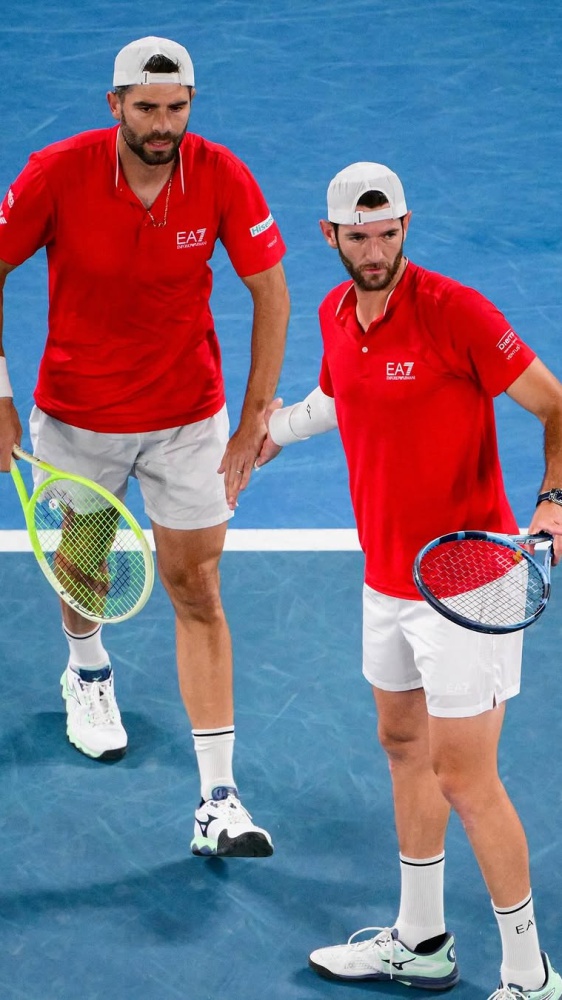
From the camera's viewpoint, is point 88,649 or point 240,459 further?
point 88,649

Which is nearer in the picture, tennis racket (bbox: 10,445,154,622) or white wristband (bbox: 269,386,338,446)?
white wristband (bbox: 269,386,338,446)

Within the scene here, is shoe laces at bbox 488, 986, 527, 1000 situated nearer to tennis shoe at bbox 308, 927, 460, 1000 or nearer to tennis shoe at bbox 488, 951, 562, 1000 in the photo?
tennis shoe at bbox 488, 951, 562, 1000

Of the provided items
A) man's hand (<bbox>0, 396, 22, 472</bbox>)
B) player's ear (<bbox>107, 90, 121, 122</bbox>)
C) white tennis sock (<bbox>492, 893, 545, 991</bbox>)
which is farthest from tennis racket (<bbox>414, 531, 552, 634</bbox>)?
player's ear (<bbox>107, 90, 121, 122</bbox>)

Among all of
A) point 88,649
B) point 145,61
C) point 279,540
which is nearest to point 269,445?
point 145,61

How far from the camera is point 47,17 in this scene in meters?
11.4

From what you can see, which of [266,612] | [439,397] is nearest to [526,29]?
[266,612]

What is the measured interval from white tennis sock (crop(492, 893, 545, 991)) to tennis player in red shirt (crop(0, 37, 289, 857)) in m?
1.09

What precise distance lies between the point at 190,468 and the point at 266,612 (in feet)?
3.98

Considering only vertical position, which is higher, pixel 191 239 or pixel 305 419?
pixel 191 239

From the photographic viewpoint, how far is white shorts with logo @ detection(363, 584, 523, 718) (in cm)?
382

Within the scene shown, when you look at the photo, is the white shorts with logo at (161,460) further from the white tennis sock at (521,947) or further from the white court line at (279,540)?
the white tennis sock at (521,947)

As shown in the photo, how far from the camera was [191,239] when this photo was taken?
4.80 meters

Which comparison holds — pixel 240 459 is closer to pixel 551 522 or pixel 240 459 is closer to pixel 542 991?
pixel 551 522

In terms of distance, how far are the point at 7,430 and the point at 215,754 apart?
1.33 metres
